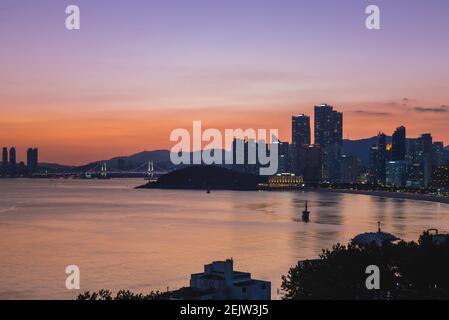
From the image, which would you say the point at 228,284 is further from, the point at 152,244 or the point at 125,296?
the point at 152,244

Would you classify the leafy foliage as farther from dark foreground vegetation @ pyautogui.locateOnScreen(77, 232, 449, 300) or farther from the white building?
the white building

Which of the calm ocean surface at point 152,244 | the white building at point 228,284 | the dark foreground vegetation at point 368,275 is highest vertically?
the dark foreground vegetation at point 368,275

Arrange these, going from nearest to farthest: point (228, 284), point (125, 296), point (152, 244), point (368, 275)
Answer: point (368, 275) → point (125, 296) → point (228, 284) → point (152, 244)

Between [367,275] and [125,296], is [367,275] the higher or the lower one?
the higher one

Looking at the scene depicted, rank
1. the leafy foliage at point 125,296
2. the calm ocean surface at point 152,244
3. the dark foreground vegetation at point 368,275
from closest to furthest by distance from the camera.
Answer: the dark foreground vegetation at point 368,275 < the leafy foliage at point 125,296 < the calm ocean surface at point 152,244

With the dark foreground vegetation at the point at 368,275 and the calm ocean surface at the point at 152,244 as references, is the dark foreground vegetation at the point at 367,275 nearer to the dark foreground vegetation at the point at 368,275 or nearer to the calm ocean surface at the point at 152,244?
the dark foreground vegetation at the point at 368,275

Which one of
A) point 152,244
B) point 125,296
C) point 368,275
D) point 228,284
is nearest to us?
point 368,275

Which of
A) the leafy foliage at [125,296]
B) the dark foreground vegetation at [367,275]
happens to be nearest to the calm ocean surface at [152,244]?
the leafy foliage at [125,296]

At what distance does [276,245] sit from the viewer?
66.7m

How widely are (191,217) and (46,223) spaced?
2888 cm

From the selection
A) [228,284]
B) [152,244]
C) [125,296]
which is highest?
[125,296]

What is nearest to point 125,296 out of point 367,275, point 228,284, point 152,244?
point 228,284

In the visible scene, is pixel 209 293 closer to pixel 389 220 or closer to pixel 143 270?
pixel 143 270
